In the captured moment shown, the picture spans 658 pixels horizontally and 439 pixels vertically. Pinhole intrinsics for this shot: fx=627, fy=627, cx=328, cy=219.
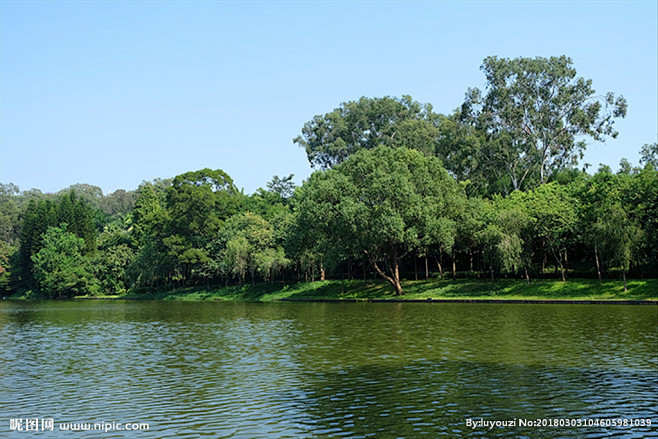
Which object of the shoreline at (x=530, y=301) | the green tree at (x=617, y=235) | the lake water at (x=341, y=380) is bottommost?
the shoreline at (x=530, y=301)

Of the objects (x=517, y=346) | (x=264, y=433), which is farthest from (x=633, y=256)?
(x=264, y=433)

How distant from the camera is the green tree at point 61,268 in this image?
107188 millimetres

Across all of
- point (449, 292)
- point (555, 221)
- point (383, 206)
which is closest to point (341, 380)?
point (383, 206)

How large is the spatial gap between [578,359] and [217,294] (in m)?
70.3

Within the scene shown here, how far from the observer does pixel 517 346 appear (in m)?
27.2

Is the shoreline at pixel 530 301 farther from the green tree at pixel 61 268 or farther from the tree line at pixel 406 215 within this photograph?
the green tree at pixel 61 268

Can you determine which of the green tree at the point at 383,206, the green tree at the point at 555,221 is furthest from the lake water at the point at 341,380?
the green tree at the point at 555,221

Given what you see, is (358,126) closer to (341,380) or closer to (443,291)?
(443,291)

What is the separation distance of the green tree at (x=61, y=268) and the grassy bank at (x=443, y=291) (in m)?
22.4

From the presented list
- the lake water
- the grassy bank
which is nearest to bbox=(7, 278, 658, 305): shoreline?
the grassy bank

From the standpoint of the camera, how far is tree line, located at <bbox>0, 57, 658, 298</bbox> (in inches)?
2479

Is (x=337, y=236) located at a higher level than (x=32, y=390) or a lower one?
higher

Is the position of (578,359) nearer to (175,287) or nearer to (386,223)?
(386,223)

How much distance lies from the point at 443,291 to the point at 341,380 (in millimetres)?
48138
